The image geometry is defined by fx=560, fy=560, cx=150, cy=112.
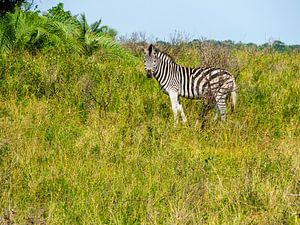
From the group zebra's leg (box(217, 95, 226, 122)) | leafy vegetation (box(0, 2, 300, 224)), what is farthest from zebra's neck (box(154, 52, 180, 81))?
zebra's leg (box(217, 95, 226, 122))

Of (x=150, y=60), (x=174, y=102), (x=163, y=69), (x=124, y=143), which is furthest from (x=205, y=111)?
(x=124, y=143)

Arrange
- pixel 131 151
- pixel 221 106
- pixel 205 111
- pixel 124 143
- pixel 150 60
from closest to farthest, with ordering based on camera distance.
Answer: pixel 131 151, pixel 124 143, pixel 205 111, pixel 221 106, pixel 150 60

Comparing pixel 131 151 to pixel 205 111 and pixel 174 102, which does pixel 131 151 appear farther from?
pixel 174 102

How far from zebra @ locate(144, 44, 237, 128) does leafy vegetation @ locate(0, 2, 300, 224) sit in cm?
30

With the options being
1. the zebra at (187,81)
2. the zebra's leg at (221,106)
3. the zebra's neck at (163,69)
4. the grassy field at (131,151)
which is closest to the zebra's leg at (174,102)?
the zebra at (187,81)

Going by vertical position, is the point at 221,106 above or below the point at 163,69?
below

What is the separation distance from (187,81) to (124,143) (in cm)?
297

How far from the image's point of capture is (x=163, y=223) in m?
4.89

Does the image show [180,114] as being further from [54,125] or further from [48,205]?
[48,205]

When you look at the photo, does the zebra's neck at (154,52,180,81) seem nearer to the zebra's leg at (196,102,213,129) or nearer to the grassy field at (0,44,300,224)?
the grassy field at (0,44,300,224)

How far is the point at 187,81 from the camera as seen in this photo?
10250 millimetres

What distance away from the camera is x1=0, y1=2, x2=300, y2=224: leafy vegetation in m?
5.29

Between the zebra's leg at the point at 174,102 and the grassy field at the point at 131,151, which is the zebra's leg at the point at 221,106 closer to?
the grassy field at the point at 131,151

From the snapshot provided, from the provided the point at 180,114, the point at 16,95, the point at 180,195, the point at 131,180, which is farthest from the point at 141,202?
the point at 16,95
